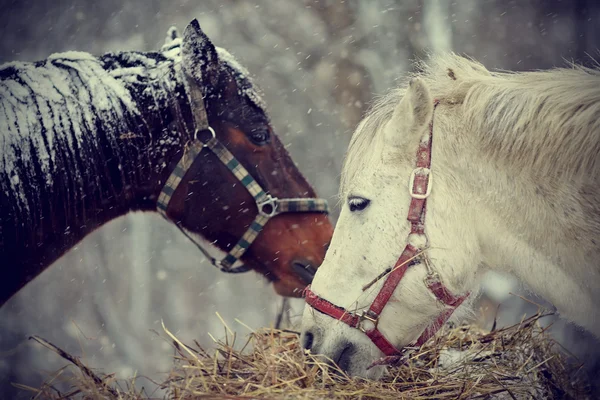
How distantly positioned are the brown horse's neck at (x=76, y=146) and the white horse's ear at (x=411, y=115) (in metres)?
1.22

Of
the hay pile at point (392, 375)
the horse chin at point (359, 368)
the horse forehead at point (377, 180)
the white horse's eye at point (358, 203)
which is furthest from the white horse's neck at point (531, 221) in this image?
the horse chin at point (359, 368)

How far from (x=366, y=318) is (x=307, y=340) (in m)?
0.29

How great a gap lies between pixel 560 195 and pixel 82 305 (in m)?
7.01

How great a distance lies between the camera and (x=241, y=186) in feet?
8.10

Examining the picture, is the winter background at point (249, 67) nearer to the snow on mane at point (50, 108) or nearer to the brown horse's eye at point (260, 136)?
the brown horse's eye at point (260, 136)

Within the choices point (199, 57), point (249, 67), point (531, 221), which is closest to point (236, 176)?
point (199, 57)

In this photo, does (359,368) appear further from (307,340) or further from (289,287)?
(289,287)

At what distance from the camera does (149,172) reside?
2.38m

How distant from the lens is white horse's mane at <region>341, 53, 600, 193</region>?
4.88ft

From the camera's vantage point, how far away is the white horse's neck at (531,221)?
152cm

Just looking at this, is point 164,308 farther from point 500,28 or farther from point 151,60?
point 500,28

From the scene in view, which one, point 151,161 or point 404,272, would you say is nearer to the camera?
point 404,272

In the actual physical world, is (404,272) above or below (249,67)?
below

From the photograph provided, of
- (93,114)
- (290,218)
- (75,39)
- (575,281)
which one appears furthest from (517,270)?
(75,39)
